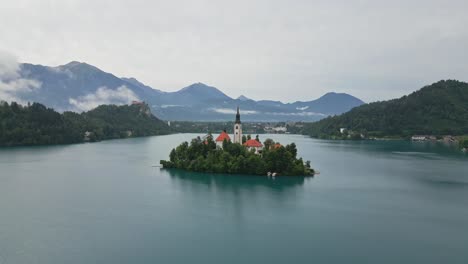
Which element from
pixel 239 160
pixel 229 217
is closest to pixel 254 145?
pixel 239 160

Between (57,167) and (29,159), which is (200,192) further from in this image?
(29,159)

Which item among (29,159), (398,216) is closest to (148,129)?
(29,159)

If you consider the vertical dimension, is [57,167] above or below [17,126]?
below

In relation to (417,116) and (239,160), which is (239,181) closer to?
(239,160)

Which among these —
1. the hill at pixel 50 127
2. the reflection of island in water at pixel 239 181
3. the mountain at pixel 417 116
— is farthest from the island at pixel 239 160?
the mountain at pixel 417 116

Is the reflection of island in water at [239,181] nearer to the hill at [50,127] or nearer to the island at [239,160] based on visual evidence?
the island at [239,160]

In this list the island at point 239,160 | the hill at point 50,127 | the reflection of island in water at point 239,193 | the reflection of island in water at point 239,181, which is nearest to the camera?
the reflection of island in water at point 239,193

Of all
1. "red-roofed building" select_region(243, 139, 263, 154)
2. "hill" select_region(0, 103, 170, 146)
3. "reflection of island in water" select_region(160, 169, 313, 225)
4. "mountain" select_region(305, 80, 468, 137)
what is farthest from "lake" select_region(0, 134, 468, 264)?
"mountain" select_region(305, 80, 468, 137)
